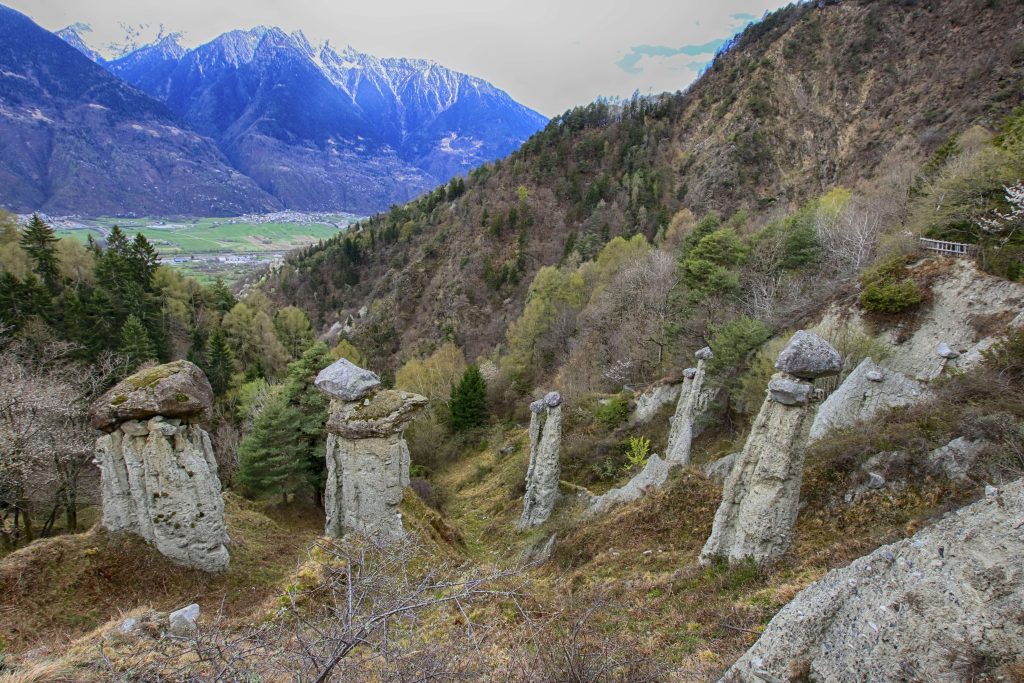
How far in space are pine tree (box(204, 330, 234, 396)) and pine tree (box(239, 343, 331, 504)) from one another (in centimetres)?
1712

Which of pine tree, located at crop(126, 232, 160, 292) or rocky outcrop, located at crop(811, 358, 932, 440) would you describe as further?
pine tree, located at crop(126, 232, 160, 292)

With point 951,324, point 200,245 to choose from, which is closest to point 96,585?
point 951,324

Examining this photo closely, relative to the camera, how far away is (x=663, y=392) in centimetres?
2456

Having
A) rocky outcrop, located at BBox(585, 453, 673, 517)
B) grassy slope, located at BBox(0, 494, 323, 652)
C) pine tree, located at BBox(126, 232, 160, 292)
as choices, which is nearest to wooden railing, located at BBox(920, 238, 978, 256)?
rocky outcrop, located at BBox(585, 453, 673, 517)

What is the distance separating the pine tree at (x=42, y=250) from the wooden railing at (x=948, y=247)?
5105 cm

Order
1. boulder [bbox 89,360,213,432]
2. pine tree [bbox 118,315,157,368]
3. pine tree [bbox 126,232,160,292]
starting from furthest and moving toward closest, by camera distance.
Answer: pine tree [bbox 126,232,160,292]
pine tree [bbox 118,315,157,368]
boulder [bbox 89,360,213,432]

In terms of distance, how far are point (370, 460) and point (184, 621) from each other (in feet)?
15.7

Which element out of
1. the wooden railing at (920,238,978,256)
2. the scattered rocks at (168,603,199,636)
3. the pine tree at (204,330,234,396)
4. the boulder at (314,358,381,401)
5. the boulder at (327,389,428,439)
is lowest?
the pine tree at (204,330,234,396)

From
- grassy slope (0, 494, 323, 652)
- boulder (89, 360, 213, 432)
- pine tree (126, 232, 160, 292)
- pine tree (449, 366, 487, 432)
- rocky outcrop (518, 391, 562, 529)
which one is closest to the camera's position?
grassy slope (0, 494, 323, 652)

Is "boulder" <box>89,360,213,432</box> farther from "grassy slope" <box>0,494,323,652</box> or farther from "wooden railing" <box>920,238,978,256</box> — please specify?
"wooden railing" <box>920,238,978,256</box>

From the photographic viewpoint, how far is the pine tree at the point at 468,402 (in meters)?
34.8

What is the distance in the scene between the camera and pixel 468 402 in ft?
114

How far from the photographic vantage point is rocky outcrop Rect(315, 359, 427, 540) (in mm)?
11680

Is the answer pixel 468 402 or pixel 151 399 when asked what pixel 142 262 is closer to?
pixel 468 402
